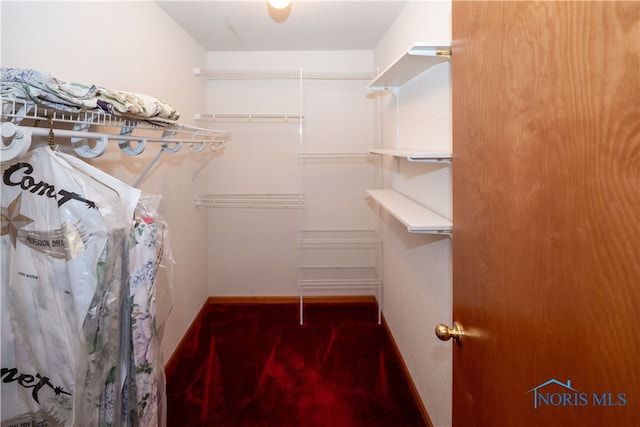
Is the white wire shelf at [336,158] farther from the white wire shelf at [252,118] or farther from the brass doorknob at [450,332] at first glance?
the brass doorknob at [450,332]

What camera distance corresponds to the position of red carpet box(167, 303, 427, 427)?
1.78 metres

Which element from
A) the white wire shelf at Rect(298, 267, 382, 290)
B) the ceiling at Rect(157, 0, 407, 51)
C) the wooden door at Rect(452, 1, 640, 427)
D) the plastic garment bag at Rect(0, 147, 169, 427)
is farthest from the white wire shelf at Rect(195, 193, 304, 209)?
the wooden door at Rect(452, 1, 640, 427)

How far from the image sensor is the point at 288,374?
2100 mm

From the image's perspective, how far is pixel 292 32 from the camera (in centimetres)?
246

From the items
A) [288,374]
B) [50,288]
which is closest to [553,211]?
[50,288]

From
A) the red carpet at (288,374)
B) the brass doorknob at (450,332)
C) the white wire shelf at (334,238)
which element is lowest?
the red carpet at (288,374)

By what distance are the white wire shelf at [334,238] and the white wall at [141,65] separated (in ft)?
3.02

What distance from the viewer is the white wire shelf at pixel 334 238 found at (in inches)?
119

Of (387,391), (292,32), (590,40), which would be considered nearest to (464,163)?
(590,40)

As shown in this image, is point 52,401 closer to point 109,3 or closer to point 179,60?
point 109,3

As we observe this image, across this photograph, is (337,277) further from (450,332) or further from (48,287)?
(48,287)

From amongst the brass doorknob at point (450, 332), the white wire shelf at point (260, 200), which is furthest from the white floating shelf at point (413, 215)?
the white wire shelf at point (260, 200)

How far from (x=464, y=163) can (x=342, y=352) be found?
185cm

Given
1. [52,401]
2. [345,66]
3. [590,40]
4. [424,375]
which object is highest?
[345,66]
